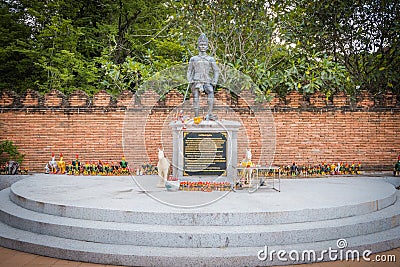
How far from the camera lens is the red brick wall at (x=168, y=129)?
39.9 feet

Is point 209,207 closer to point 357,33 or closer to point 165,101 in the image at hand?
point 165,101

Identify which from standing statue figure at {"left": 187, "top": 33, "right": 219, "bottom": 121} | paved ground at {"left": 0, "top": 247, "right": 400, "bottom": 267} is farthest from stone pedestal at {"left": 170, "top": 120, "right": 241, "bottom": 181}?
paved ground at {"left": 0, "top": 247, "right": 400, "bottom": 267}

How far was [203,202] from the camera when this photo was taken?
700 centimetres

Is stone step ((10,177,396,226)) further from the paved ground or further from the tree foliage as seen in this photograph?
the tree foliage

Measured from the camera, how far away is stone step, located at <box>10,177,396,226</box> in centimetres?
606

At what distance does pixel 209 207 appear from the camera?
6.52m

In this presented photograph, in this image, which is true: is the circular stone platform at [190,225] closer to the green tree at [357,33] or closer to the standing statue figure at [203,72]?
the standing statue figure at [203,72]

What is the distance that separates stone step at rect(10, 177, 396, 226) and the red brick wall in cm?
386

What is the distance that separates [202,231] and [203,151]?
10.5 feet

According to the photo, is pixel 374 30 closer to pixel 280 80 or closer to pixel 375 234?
pixel 280 80

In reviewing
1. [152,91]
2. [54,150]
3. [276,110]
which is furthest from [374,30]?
[54,150]

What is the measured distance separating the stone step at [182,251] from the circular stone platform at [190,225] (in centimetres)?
1

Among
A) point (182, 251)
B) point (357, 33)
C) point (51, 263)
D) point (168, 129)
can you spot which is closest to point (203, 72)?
point (168, 129)

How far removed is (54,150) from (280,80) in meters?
7.12
